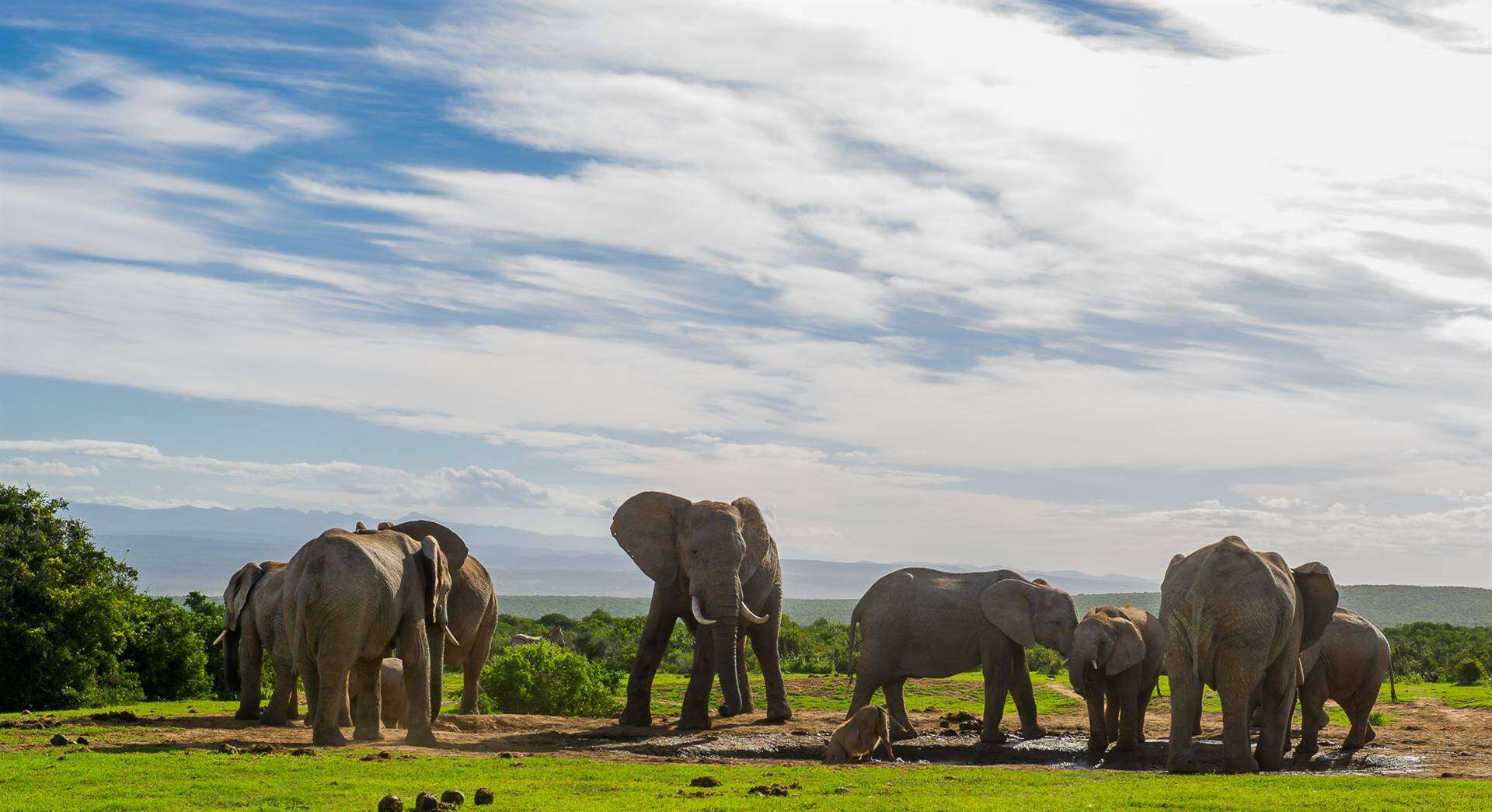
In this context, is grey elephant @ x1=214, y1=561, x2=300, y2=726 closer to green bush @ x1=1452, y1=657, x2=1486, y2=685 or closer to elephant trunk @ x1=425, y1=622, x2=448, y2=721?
elephant trunk @ x1=425, y1=622, x2=448, y2=721

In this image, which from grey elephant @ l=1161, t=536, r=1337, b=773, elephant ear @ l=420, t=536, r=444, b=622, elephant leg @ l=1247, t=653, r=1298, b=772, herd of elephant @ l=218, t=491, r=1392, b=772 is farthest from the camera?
elephant ear @ l=420, t=536, r=444, b=622

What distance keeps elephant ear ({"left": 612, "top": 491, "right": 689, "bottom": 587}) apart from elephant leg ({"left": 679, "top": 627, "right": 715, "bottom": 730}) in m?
1.62

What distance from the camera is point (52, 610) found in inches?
1225

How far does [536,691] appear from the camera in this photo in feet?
106

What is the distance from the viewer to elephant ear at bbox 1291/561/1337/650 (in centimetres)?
2266

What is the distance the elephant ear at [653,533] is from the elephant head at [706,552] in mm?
16

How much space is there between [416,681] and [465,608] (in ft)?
17.2

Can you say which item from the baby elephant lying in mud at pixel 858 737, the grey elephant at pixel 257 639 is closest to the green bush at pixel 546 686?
the grey elephant at pixel 257 639

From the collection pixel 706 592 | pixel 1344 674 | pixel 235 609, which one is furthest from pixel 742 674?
pixel 1344 674

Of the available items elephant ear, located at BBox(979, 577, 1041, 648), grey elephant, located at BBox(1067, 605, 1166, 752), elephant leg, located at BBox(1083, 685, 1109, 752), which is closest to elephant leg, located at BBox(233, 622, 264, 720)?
elephant ear, located at BBox(979, 577, 1041, 648)

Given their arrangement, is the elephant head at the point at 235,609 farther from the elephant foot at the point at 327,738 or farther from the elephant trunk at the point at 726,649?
the elephant trunk at the point at 726,649

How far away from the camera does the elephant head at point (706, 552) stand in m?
28.0

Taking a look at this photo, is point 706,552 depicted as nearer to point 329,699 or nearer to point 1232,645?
point 329,699

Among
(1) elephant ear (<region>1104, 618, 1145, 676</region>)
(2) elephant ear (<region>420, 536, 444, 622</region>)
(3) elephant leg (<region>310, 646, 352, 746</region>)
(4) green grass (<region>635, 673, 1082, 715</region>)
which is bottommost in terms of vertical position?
(4) green grass (<region>635, 673, 1082, 715</region>)
